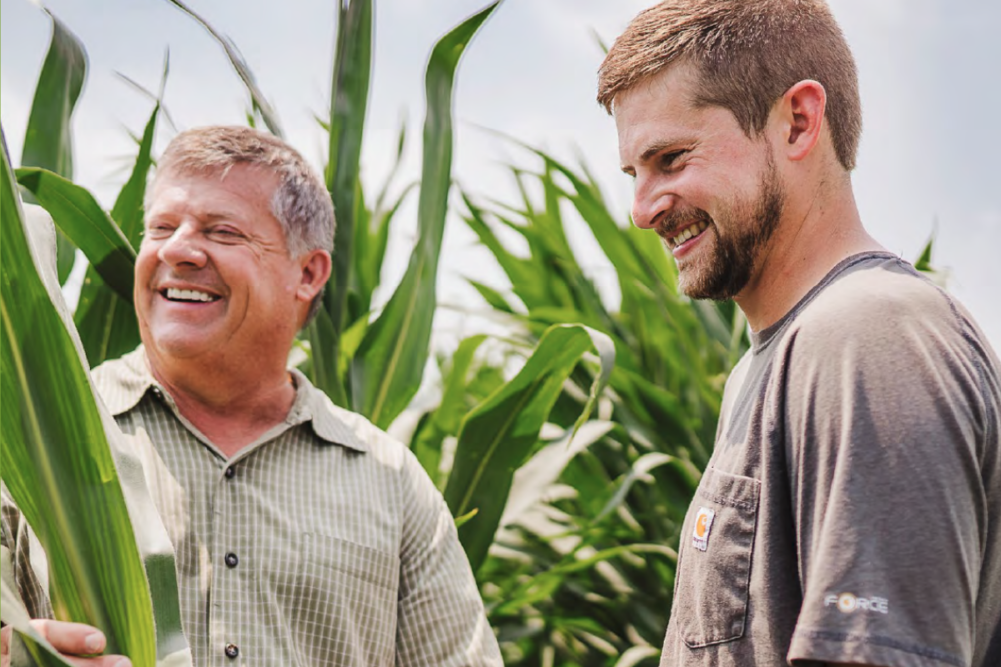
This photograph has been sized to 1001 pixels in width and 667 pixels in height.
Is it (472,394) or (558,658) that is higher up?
(472,394)

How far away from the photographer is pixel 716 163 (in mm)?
755

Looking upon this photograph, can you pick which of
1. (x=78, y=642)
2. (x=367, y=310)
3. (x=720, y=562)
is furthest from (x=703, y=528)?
(x=367, y=310)

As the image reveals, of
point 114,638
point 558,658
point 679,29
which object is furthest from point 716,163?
point 558,658

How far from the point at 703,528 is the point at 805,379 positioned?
0.51 ft

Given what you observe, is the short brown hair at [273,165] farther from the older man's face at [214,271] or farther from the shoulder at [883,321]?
the shoulder at [883,321]

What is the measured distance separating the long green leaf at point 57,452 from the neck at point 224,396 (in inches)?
21.9

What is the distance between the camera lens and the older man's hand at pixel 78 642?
624mm

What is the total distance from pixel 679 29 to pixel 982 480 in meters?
0.40

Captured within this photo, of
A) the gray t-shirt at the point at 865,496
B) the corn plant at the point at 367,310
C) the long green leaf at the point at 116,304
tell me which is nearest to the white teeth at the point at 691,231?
the gray t-shirt at the point at 865,496

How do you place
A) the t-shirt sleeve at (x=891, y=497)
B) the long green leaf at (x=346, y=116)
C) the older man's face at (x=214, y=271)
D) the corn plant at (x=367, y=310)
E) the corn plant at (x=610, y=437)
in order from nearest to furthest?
the t-shirt sleeve at (x=891, y=497) → the older man's face at (x=214, y=271) → the corn plant at (x=367, y=310) → the long green leaf at (x=346, y=116) → the corn plant at (x=610, y=437)

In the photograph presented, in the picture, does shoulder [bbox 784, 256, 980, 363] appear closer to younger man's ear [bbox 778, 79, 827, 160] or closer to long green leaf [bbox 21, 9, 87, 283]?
younger man's ear [bbox 778, 79, 827, 160]

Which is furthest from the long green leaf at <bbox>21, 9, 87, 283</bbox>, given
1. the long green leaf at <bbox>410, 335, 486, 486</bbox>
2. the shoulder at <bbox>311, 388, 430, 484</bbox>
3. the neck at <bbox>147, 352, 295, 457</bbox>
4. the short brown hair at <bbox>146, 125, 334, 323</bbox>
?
the long green leaf at <bbox>410, 335, 486, 486</bbox>

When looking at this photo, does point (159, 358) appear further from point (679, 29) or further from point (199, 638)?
point (679, 29)

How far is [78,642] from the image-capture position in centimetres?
63
